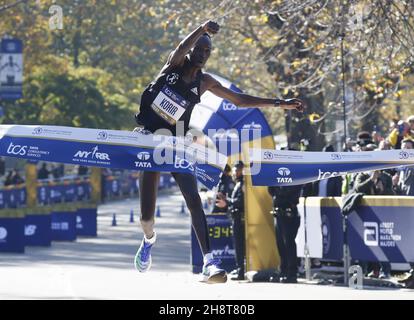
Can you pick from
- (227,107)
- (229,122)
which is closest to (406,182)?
(229,122)

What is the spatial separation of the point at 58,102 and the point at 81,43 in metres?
6.87

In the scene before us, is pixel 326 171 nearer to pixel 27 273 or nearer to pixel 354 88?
pixel 27 273

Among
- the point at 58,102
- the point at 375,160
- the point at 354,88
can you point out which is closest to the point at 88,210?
the point at 354,88

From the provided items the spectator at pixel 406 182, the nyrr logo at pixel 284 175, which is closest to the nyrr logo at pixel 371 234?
the spectator at pixel 406 182

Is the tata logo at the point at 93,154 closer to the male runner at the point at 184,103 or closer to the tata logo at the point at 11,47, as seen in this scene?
the male runner at the point at 184,103

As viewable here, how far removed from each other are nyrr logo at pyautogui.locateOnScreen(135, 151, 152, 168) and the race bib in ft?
1.13

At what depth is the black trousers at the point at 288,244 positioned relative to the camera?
1661 cm

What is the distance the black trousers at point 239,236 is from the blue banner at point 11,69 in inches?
582

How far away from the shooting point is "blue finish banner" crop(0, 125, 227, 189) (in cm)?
948

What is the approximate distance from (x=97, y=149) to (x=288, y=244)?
7.45 meters

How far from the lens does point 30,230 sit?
23984 mm

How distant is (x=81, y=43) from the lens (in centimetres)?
4762

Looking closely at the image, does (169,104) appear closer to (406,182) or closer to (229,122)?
(406,182)
